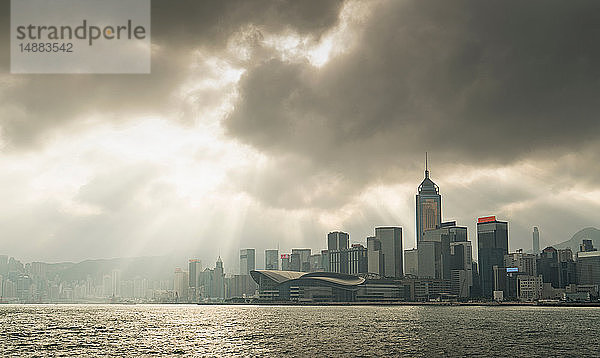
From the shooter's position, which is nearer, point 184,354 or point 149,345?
point 184,354

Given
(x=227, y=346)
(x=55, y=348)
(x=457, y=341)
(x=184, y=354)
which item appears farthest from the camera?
(x=457, y=341)

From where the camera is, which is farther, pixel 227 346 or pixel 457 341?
pixel 457 341

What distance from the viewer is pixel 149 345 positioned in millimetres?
116875

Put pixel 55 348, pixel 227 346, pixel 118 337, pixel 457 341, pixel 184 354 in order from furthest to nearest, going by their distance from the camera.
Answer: pixel 118 337
pixel 457 341
pixel 227 346
pixel 55 348
pixel 184 354

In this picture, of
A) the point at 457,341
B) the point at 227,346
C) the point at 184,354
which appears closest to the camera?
the point at 184,354

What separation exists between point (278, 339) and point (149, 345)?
2861cm

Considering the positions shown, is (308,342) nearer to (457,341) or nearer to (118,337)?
(457,341)

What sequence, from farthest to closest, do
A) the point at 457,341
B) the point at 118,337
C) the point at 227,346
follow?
the point at 118,337, the point at 457,341, the point at 227,346

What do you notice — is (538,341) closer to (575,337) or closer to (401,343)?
(575,337)

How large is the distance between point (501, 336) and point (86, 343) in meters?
91.4

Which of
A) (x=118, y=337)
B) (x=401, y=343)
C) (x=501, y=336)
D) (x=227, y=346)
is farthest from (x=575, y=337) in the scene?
(x=118, y=337)

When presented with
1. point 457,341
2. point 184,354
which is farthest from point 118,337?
point 457,341

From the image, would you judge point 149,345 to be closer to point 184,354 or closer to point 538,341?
point 184,354

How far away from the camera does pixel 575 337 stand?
143 metres
